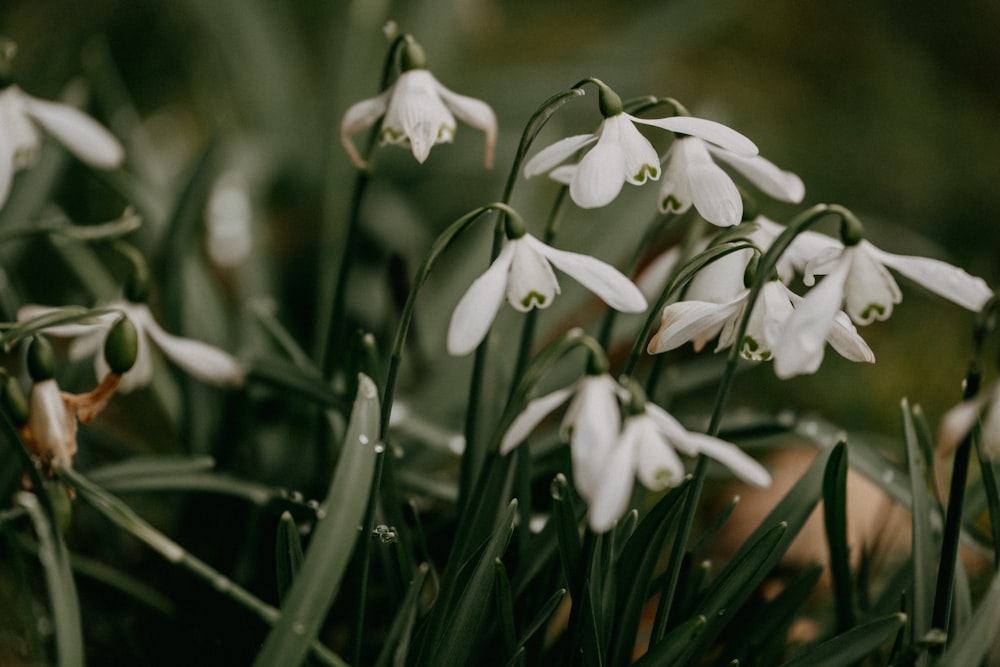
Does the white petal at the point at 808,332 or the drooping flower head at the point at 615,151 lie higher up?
the drooping flower head at the point at 615,151

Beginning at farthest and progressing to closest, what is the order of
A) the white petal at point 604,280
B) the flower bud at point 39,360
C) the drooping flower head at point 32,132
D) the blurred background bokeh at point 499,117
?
the blurred background bokeh at point 499,117 < the drooping flower head at point 32,132 < the flower bud at point 39,360 < the white petal at point 604,280

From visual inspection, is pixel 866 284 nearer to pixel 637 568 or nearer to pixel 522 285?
pixel 522 285

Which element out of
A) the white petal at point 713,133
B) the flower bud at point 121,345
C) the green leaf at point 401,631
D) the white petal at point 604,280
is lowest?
the green leaf at point 401,631

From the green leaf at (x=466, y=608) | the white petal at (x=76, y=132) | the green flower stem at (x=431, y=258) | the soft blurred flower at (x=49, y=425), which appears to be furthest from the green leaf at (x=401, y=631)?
the white petal at (x=76, y=132)

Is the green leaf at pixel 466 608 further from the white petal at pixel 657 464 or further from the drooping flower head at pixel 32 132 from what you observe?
the drooping flower head at pixel 32 132

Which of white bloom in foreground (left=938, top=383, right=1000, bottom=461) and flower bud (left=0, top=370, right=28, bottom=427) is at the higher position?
white bloom in foreground (left=938, top=383, right=1000, bottom=461)

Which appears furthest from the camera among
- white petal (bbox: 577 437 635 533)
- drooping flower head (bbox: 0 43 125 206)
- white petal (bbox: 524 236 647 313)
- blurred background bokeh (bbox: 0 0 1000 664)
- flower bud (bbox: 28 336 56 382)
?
blurred background bokeh (bbox: 0 0 1000 664)

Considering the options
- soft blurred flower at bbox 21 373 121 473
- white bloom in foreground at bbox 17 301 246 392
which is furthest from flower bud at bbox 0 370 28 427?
white bloom in foreground at bbox 17 301 246 392

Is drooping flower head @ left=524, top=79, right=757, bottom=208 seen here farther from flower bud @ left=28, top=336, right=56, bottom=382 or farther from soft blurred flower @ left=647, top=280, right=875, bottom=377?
flower bud @ left=28, top=336, right=56, bottom=382
